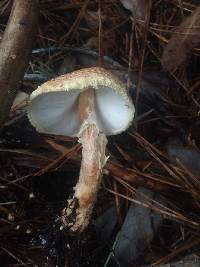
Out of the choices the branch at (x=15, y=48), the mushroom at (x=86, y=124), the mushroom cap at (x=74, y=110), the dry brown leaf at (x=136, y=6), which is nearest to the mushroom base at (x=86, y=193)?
the mushroom at (x=86, y=124)

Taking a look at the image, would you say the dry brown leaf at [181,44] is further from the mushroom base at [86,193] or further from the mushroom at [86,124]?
the mushroom base at [86,193]

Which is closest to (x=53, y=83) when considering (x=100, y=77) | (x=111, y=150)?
(x=100, y=77)

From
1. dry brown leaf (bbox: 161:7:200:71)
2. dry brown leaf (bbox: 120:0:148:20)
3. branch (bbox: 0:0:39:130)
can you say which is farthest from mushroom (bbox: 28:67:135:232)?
dry brown leaf (bbox: 120:0:148:20)

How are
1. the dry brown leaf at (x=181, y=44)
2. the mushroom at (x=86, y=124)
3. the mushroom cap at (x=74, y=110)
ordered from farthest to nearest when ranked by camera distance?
the dry brown leaf at (x=181, y=44) → the mushroom at (x=86, y=124) → the mushroom cap at (x=74, y=110)

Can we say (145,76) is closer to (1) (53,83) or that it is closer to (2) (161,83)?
(2) (161,83)

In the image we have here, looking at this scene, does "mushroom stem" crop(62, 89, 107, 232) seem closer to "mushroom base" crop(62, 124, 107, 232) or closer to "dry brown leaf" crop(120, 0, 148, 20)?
"mushroom base" crop(62, 124, 107, 232)

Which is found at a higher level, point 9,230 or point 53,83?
point 53,83
